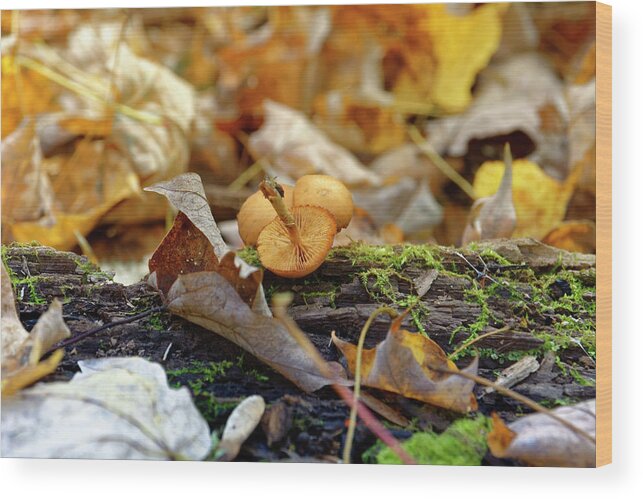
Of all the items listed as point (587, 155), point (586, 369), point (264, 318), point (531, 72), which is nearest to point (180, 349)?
point (264, 318)

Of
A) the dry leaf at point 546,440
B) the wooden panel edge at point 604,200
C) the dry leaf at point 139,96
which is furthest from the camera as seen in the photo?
the dry leaf at point 139,96

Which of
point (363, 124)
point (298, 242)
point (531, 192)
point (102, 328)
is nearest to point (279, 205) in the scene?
Answer: point (298, 242)

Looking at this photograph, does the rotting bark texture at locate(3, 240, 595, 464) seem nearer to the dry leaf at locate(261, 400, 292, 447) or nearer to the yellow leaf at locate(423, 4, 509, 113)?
the dry leaf at locate(261, 400, 292, 447)

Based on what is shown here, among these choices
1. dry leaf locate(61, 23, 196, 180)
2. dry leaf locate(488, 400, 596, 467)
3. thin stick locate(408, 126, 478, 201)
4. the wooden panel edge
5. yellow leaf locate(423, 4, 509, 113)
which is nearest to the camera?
dry leaf locate(488, 400, 596, 467)

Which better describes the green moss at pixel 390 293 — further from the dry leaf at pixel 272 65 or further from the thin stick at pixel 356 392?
the dry leaf at pixel 272 65

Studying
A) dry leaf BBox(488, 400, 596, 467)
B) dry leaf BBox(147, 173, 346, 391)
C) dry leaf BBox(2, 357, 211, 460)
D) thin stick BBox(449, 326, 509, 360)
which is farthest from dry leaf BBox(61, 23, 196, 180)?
dry leaf BBox(488, 400, 596, 467)

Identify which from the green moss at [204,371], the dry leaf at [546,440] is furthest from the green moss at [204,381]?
the dry leaf at [546,440]

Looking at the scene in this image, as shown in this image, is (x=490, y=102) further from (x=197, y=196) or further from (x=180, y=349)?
(x=180, y=349)
